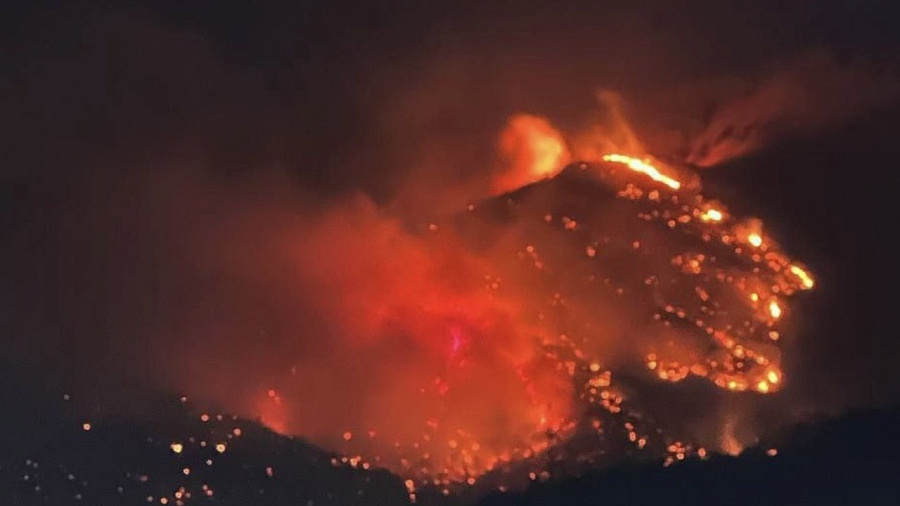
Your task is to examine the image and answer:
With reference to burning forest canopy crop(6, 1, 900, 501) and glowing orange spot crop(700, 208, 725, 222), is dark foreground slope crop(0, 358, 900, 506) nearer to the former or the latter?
burning forest canopy crop(6, 1, 900, 501)

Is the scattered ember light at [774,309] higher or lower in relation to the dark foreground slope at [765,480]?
higher

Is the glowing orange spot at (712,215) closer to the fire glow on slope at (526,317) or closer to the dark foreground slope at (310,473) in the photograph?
the fire glow on slope at (526,317)

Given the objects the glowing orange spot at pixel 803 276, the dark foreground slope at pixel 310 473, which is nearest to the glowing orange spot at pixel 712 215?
the glowing orange spot at pixel 803 276

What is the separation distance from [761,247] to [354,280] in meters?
0.57

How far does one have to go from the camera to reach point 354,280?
1.37 m

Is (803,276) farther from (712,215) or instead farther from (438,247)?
(438,247)

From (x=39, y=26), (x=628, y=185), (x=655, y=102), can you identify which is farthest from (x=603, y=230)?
(x=39, y=26)

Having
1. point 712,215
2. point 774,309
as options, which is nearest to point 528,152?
point 712,215

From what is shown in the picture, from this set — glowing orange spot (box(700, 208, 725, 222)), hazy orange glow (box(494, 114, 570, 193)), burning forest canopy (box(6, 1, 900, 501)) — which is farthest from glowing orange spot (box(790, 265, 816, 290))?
hazy orange glow (box(494, 114, 570, 193))

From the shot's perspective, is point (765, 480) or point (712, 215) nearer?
point (765, 480)

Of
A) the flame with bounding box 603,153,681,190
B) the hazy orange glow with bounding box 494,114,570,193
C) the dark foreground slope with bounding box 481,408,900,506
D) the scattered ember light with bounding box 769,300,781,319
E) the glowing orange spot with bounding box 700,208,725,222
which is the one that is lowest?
the dark foreground slope with bounding box 481,408,900,506

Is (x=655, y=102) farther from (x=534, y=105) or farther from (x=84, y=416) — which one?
(x=84, y=416)

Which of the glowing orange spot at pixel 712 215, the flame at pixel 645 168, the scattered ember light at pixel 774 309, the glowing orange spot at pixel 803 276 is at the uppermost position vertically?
the flame at pixel 645 168

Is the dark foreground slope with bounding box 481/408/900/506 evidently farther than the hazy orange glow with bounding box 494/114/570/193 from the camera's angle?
No
